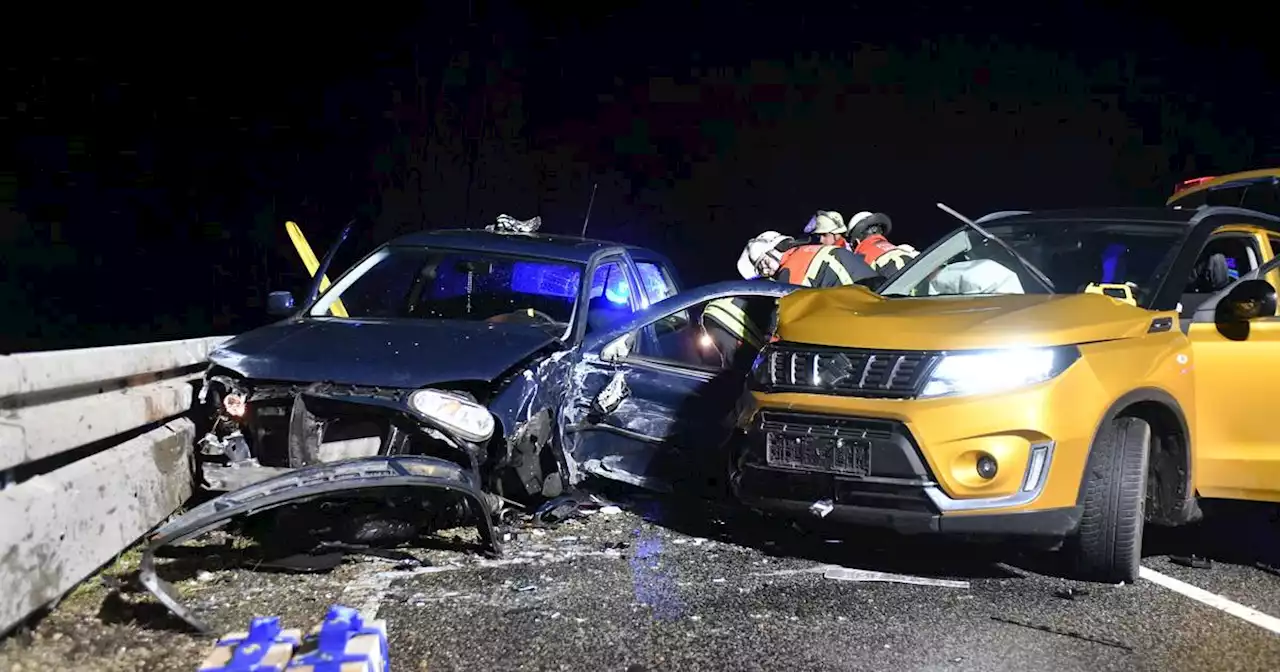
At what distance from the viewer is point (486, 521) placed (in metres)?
4.29

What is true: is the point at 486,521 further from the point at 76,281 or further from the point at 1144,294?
the point at 76,281

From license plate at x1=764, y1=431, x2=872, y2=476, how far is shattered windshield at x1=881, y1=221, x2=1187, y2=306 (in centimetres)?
142

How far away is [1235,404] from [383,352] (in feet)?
12.9

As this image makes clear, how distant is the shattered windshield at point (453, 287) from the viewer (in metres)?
5.71

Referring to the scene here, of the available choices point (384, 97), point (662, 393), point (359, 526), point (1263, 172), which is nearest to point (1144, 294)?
point (662, 393)

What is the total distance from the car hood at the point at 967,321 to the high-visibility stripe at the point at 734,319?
30.1 inches

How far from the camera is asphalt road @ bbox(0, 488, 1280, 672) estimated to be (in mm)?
3365

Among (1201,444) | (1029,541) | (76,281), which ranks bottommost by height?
(76,281)

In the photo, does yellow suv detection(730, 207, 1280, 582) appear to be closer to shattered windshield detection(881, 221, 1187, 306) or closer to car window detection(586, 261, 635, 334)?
shattered windshield detection(881, 221, 1187, 306)

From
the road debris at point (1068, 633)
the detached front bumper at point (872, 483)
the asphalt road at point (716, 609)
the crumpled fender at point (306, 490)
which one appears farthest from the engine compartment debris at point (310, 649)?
the road debris at point (1068, 633)

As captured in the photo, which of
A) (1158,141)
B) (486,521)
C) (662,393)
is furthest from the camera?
(1158,141)

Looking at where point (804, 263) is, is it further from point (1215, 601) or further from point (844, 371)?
point (1215, 601)

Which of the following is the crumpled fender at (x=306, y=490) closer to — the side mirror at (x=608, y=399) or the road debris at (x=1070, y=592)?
the side mirror at (x=608, y=399)

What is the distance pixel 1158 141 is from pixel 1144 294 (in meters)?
17.8
